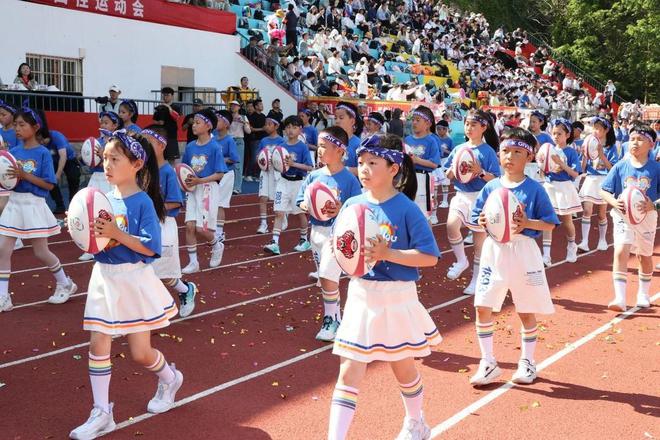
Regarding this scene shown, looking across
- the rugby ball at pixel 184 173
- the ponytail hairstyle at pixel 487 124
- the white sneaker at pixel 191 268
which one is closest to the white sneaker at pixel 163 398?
the rugby ball at pixel 184 173

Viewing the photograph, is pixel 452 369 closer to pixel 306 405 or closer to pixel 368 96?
pixel 306 405

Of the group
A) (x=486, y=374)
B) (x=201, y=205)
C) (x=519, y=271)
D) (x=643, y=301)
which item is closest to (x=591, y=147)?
(x=643, y=301)

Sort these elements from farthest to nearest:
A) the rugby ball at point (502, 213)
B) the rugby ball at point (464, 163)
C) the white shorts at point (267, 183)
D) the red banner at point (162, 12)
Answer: the red banner at point (162, 12) → the white shorts at point (267, 183) → the rugby ball at point (464, 163) → the rugby ball at point (502, 213)

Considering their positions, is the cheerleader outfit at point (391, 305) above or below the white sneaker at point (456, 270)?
above

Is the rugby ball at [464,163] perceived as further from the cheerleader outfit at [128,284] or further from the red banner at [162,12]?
the red banner at [162,12]

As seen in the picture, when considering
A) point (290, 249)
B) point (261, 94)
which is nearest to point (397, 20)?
point (261, 94)

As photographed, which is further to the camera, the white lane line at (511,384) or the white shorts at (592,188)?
the white shorts at (592,188)

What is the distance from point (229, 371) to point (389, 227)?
7.73 feet

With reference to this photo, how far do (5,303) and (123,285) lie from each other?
11.7 ft

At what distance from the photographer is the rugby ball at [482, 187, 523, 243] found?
5.93 metres

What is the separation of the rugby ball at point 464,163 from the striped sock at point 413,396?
459 cm

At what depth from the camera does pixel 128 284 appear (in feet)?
16.6

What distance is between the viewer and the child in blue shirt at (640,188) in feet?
26.8

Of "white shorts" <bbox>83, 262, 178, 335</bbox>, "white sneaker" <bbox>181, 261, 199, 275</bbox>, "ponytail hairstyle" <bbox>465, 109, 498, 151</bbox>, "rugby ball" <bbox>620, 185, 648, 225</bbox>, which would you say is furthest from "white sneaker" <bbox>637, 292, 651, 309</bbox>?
"white shorts" <bbox>83, 262, 178, 335</bbox>
